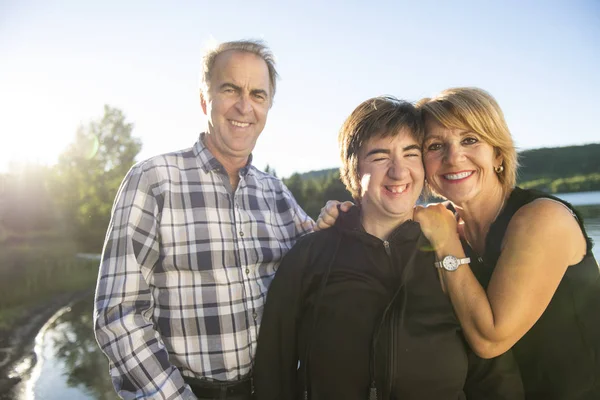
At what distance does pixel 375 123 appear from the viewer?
9.07ft

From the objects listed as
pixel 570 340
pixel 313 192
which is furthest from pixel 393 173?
pixel 313 192

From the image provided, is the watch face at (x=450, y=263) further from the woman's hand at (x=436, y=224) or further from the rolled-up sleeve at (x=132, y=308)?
the rolled-up sleeve at (x=132, y=308)

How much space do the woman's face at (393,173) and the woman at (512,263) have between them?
16cm

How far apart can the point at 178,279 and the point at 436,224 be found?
1683 mm

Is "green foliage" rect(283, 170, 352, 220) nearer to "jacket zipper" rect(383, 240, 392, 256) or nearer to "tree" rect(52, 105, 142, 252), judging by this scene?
"tree" rect(52, 105, 142, 252)

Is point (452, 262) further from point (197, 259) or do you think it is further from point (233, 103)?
point (233, 103)

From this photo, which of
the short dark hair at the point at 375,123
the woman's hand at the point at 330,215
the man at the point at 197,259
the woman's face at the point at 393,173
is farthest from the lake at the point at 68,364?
the woman's face at the point at 393,173

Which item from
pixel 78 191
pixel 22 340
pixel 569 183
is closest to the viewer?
pixel 22 340

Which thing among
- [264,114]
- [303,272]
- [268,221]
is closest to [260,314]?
[303,272]

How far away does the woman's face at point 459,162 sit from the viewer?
2736 millimetres

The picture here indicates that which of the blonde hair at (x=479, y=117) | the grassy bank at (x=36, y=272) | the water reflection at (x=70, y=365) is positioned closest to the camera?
the blonde hair at (x=479, y=117)

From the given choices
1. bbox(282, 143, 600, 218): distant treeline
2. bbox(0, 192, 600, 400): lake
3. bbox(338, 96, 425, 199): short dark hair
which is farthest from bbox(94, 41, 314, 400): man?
bbox(282, 143, 600, 218): distant treeline

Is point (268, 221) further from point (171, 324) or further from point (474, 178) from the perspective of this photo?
point (474, 178)

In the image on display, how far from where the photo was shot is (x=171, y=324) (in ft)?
8.86
